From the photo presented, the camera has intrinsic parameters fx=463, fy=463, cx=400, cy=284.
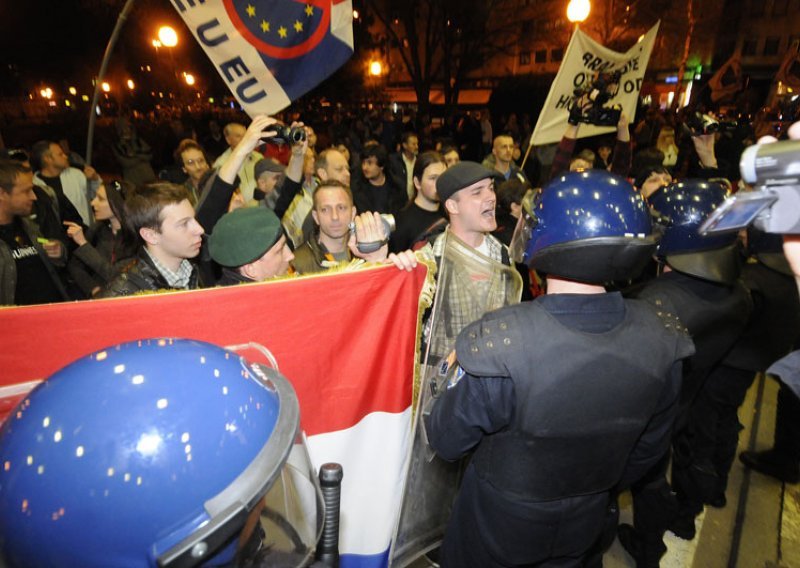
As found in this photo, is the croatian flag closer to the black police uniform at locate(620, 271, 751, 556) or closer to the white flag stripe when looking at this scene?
the white flag stripe

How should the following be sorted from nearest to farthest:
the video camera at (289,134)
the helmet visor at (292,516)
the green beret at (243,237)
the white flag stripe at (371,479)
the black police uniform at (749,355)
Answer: the helmet visor at (292,516), the white flag stripe at (371,479), the green beret at (243,237), the black police uniform at (749,355), the video camera at (289,134)

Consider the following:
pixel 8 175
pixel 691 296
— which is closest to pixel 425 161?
pixel 691 296

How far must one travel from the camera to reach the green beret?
8.54 feet

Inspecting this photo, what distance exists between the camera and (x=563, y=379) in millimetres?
1616

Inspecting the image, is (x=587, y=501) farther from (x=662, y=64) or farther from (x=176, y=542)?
(x=662, y=64)

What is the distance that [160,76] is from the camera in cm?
2748

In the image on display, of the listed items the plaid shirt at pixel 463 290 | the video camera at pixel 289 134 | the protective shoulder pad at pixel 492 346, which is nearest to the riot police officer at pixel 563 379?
the protective shoulder pad at pixel 492 346

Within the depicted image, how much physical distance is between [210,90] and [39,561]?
34004 mm

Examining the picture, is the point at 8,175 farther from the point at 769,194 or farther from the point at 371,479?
the point at 769,194

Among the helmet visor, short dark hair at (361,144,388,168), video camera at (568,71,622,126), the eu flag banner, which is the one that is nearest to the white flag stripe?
the helmet visor

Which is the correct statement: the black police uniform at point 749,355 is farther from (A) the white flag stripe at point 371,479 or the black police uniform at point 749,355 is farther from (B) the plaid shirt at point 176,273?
(B) the plaid shirt at point 176,273

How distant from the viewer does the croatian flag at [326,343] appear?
1.77 m

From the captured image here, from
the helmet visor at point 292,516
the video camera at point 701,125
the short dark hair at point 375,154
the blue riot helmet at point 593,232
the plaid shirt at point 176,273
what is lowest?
the helmet visor at point 292,516

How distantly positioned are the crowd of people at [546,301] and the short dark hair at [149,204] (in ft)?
0.04
